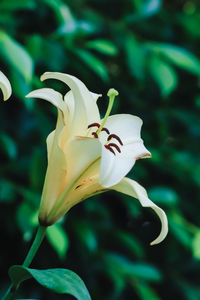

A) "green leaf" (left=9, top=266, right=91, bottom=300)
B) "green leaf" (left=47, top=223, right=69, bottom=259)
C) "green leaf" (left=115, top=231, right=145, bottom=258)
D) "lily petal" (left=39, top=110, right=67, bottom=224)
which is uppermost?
"lily petal" (left=39, top=110, right=67, bottom=224)

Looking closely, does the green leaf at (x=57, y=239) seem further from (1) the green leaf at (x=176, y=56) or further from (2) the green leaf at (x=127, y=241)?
(1) the green leaf at (x=176, y=56)

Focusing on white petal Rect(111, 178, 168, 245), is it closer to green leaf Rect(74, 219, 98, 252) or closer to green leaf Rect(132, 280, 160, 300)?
green leaf Rect(74, 219, 98, 252)

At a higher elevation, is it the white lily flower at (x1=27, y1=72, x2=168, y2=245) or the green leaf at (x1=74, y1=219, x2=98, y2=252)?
the white lily flower at (x1=27, y1=72, x2=168, y2=245)

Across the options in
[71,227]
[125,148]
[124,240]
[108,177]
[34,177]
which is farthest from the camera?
[124,240]

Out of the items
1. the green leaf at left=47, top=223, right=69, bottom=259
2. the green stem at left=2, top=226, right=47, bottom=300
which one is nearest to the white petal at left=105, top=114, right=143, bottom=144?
the green stem at left=2, top=226, right=47, bottom=300

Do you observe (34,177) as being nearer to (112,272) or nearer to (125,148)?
(112,272)

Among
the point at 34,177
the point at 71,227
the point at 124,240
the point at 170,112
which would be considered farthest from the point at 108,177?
the point at 170,112

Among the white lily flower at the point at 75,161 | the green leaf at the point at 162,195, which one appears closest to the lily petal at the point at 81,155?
the white lily flower at the point at 75,161

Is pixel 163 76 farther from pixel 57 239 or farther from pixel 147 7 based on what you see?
pixel 57 239
